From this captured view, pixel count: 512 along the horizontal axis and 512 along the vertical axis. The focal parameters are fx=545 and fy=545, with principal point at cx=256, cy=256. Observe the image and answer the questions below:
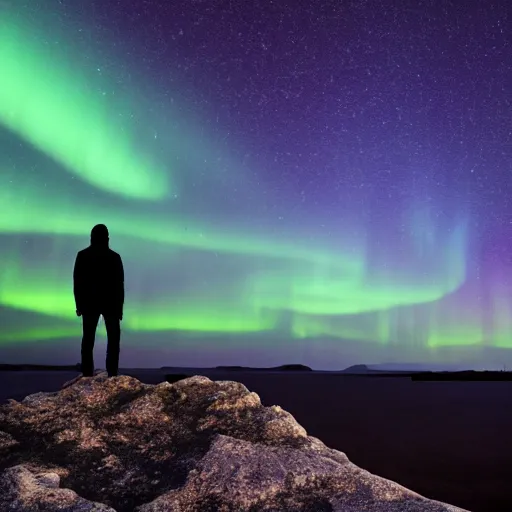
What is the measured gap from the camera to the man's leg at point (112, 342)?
10195mm

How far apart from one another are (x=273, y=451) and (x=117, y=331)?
4580 millimetres

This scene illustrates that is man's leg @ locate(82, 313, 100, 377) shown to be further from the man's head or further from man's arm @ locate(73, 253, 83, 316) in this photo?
the man's head

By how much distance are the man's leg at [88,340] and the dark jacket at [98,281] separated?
0.16m

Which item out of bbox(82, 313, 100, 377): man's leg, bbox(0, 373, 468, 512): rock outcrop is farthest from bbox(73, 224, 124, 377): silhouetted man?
bbox(0, 373, 468, 512): rock outcrop

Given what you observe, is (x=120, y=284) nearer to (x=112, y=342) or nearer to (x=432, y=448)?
(x=112, y=342)

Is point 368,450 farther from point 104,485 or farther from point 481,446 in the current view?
point 104,485

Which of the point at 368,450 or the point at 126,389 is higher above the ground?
the point at 126,389

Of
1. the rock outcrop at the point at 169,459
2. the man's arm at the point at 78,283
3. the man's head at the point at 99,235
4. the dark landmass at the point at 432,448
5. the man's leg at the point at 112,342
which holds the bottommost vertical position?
the dark landmass at the point at 432,448

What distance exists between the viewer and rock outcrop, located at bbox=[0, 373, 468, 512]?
6180 millimetres

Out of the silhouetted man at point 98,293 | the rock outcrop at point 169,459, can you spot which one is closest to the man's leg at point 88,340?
the silhouetted man at point 98,293

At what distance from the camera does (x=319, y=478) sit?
22.0 ft

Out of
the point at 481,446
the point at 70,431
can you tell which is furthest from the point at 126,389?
the point at 481,446

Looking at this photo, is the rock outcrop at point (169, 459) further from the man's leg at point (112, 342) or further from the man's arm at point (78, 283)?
the man's arm at point (78, 283)

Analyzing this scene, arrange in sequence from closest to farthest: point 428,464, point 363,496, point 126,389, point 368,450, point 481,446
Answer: point 363,496, point 126,389, point 428,464, point 368,450, point 481,446
